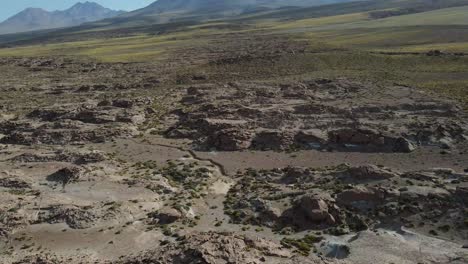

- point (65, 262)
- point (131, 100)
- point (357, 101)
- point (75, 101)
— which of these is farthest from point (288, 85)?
point (65, 262)

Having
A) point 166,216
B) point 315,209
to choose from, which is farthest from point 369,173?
point 166,216

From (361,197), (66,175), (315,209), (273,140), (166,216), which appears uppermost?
(66,175)

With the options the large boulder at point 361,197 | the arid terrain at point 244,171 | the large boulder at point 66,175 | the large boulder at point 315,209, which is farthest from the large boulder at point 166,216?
the large boulder at point 361,197

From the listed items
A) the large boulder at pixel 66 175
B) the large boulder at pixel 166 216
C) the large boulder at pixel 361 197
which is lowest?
the large boulder at pixel 361 197

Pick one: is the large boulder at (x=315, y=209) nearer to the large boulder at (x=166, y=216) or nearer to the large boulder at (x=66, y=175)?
the large boulder at (x=166, y=216)

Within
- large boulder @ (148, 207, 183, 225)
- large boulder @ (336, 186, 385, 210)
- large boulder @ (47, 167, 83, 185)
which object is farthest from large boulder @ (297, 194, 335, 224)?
large boulder @ (47, 167, 83, 185)

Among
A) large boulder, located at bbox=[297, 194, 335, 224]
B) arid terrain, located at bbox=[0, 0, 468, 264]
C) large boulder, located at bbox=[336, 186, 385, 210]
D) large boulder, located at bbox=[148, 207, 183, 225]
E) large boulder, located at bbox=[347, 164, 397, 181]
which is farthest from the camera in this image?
large boulder, located at bbox=[347, 164, 397, 181]

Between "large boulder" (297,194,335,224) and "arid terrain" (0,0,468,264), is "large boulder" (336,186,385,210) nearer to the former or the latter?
"arid terrain" (0,0,468,264)

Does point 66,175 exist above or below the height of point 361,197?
above

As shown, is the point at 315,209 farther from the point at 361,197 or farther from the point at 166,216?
the point at 166,216
